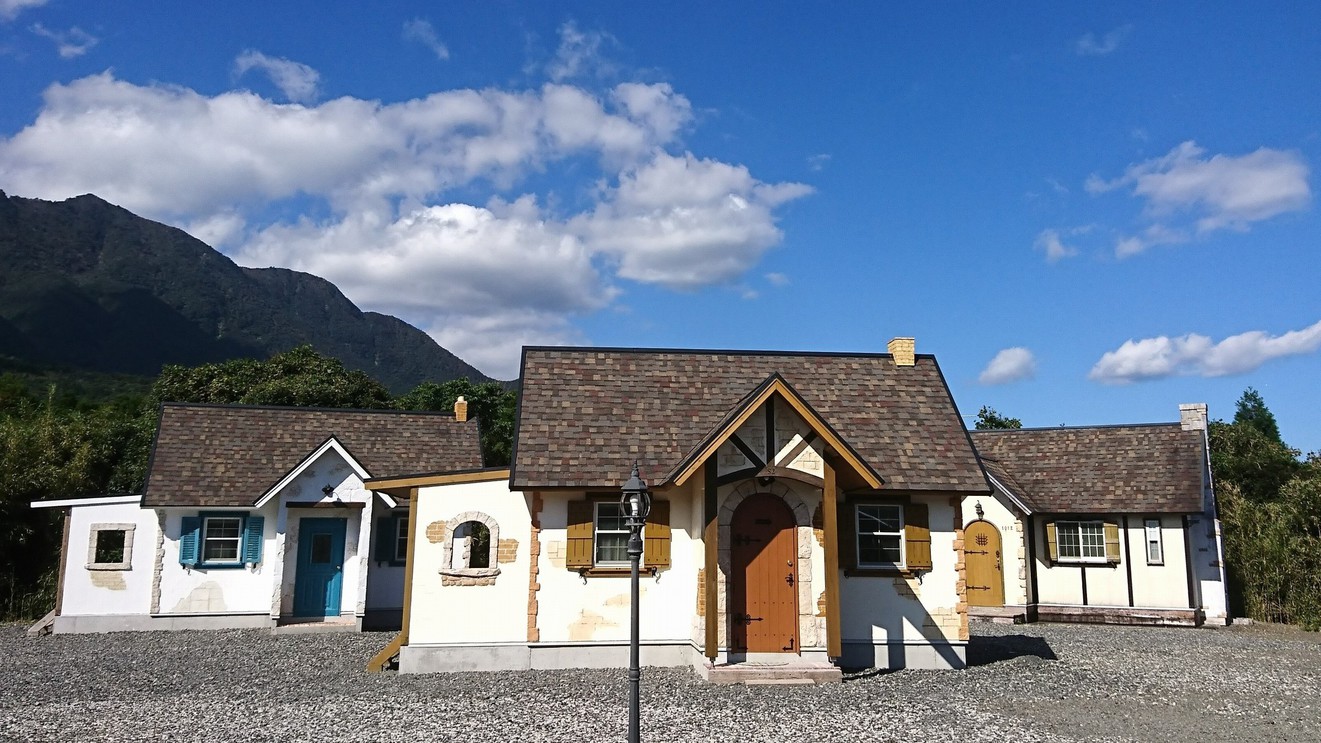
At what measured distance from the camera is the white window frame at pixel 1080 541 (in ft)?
77.1

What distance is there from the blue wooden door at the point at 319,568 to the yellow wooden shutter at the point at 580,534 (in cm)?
823

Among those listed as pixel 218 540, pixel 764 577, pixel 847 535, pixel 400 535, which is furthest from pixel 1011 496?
pixel 218 540

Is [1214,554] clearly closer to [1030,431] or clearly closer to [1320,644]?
[1320,644]

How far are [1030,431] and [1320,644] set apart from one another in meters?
9.16

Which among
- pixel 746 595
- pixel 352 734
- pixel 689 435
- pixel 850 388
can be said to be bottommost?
pixel 352 734

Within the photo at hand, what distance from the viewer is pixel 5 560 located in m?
22.3

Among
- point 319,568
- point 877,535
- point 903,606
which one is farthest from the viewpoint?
point 319,568

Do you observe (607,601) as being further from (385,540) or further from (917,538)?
(385,540)

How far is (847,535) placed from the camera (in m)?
15.5

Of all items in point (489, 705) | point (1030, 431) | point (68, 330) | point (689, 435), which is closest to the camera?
point (489, 705)

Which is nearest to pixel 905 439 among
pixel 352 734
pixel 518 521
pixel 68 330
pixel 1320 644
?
pixel 518 521

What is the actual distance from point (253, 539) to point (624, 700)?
40.4ft

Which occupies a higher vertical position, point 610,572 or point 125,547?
point 125,547

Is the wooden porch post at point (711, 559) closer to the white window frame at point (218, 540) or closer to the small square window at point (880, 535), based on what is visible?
the small square window at point (880, 535)
